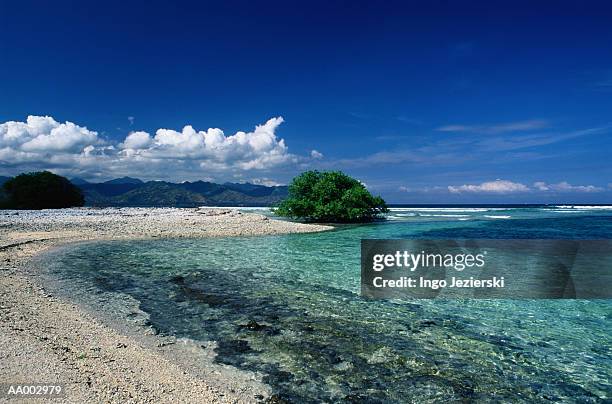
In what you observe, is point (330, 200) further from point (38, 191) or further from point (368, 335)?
point (38, 191)

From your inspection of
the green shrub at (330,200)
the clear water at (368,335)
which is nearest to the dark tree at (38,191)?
the green shrub at (330,200)

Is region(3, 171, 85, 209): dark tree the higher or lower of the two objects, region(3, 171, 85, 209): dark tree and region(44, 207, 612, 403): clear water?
the higher

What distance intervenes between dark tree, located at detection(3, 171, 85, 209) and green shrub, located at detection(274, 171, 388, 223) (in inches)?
1814

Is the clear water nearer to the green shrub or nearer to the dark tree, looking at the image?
the green shrub

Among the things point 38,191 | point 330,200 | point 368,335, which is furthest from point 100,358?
point 38,191

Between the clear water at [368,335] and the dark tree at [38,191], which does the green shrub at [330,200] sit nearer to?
the clear water at [368,335]

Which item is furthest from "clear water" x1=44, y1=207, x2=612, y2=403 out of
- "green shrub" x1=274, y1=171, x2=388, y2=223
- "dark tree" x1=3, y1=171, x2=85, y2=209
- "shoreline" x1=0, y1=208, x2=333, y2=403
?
"dark tree" x1=3, y1=171, x2=85, y2=209

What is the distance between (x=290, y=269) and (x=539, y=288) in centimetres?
856

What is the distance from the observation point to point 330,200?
40.7m

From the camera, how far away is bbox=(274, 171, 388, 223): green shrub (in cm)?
3975

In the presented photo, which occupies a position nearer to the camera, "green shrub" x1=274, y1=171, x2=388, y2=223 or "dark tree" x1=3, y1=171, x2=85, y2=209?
"green shrub" x1=274, y1=171, x2=388, y2=223

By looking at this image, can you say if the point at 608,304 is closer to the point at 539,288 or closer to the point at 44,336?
the point at 539,288

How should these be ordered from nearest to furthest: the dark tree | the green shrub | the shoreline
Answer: the shoreline, the green shrub, the dark tree

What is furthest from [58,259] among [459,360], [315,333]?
[459,360]
